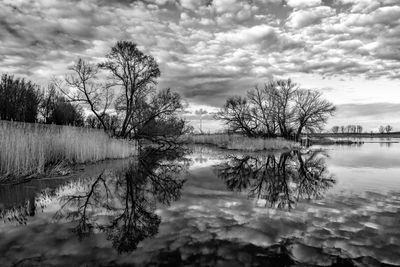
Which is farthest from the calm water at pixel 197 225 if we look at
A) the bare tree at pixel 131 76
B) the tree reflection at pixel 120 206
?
the bare tree at pixel 131 76

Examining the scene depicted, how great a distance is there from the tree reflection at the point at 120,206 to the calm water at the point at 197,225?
0.5 inches

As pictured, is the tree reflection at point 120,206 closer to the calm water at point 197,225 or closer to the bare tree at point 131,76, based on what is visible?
the calm water at point 197,225

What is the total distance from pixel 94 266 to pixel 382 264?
2578mm

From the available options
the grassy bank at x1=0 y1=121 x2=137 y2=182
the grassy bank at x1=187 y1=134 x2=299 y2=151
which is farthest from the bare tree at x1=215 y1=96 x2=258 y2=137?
the grassy bank at x1=0 y1=121 x2=137 y2=182

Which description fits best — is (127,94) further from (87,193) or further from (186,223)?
(186,223)

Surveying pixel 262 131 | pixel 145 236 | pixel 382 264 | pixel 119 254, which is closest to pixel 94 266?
pixel 119 254

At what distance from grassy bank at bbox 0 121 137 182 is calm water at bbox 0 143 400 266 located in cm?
98

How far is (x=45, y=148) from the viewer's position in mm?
9352

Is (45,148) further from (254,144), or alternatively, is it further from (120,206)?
(254,144)

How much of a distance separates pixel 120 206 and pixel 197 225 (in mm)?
1643

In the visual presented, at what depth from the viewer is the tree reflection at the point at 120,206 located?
3.41m

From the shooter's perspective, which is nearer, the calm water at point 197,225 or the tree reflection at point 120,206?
the calm water at point 197,225

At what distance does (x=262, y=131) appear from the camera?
32750 mm

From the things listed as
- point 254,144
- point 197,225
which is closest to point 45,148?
point 197,225
